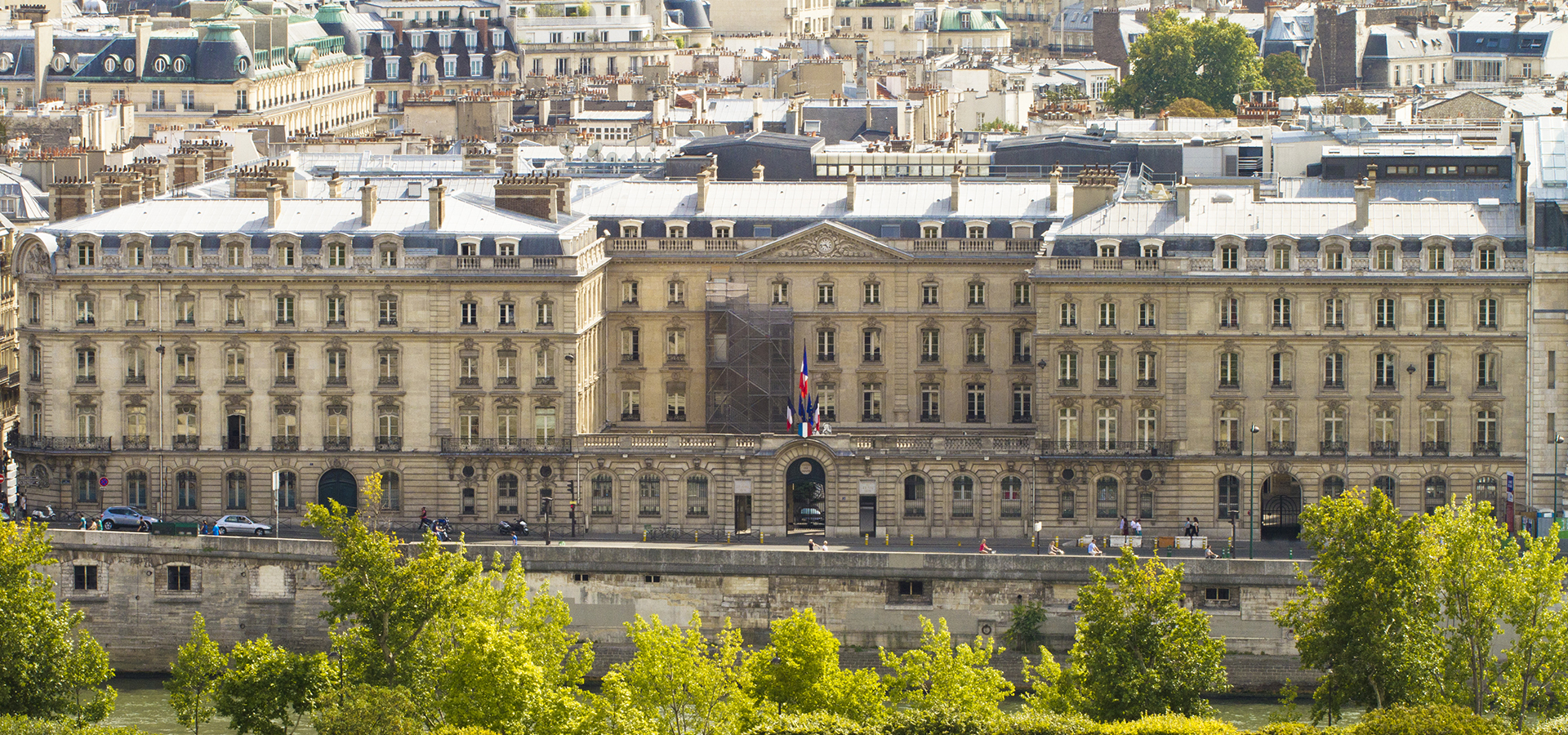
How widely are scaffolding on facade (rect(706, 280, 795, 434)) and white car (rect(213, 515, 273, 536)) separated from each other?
56.4 ft

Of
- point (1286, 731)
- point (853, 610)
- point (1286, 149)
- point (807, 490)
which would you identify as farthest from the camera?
point (1286, 149)

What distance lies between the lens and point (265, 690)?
4432 inches

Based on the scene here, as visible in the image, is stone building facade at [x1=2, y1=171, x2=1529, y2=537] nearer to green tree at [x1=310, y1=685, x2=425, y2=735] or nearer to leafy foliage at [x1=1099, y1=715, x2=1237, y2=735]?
leafy foliage at [x1=1099, y1=715, x2=1237, y2=735]

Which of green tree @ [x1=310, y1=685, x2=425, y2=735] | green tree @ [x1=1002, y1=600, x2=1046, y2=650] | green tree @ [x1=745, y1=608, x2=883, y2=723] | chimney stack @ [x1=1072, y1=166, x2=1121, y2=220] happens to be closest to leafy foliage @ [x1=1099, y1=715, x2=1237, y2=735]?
green tree @ [x1=745, y1=608, x2=883, y2=723]

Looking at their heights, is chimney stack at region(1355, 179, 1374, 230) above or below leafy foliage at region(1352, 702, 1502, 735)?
above

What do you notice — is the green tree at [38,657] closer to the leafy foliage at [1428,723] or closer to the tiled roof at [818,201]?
the tiled roof at [818,201]

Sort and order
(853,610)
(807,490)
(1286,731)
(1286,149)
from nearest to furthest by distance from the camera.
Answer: (1286,731) → (853,610) → (807,490) → (1286,149)

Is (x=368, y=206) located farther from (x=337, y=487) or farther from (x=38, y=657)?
(x=38, y=657)

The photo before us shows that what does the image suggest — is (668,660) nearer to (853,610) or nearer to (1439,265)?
(853,610)

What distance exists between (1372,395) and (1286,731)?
29772 mm

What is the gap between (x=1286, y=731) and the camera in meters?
107

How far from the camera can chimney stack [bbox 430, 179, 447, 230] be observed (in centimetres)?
13750

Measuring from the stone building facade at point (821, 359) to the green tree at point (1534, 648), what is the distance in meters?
21.8

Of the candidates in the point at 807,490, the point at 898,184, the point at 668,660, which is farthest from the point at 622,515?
the point at 668,660
